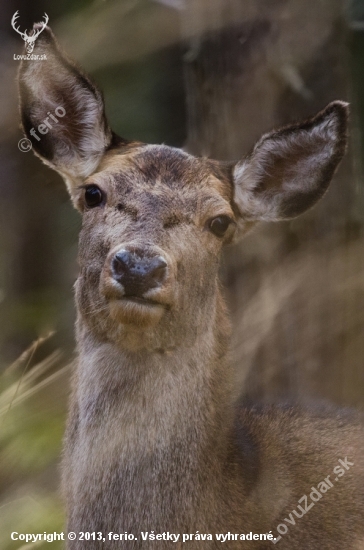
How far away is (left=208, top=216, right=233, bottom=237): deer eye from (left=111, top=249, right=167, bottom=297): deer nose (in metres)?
0.42

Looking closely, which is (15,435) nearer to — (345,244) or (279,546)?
(279,546)

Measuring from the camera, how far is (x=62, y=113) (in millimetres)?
2766

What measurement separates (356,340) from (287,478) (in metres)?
1.27

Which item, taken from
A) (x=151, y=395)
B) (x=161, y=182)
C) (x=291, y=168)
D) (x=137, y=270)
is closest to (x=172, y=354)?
(x=151, y=395)

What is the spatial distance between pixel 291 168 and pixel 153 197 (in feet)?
1.93

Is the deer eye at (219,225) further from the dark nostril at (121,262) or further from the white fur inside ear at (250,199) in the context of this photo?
the dark nostril at (121,262)

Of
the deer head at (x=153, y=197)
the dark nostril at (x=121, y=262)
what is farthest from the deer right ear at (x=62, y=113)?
the dark nostril at (x=121, y=262)

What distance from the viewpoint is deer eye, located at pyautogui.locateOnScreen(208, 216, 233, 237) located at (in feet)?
8.47

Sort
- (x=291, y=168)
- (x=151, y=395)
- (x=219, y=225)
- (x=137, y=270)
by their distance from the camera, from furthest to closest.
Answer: (x=291, y=168), (x=219, y=225), (x=151, y=395), (x=137, y=270)

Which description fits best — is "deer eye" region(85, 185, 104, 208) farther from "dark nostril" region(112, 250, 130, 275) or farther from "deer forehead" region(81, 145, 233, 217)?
"dark nostril" region(112, 250, 130, 275)

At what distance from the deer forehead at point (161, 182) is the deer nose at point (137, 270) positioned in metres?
0.27

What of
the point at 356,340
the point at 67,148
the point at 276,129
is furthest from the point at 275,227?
the point at 67,148

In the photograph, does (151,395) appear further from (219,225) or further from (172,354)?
(219,225)

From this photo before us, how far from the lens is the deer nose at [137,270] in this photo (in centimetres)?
215
